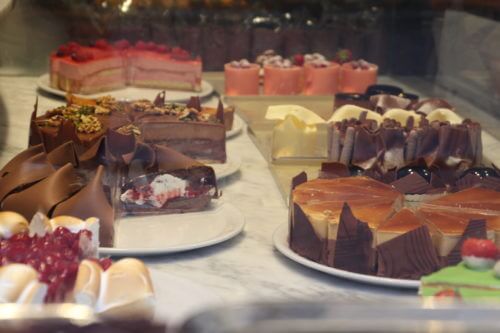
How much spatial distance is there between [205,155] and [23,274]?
1.14 metres

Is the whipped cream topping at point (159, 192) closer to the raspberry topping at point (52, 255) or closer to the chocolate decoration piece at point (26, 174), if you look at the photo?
the chocolate decoration piece at point (26, 174)

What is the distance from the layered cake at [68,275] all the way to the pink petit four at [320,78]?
178 centimetres

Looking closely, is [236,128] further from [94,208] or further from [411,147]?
[94,208]

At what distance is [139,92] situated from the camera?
9.31 feet

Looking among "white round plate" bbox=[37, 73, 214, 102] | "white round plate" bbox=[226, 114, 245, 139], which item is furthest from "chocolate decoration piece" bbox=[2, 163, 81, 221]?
"white round plate" bbox=[37, 73, 214, 102]

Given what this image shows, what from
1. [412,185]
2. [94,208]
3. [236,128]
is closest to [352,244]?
[412,185]

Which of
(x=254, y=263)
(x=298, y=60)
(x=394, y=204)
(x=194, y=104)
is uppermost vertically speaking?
(x=298, y=60)

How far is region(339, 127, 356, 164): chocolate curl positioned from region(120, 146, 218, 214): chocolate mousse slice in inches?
14.3

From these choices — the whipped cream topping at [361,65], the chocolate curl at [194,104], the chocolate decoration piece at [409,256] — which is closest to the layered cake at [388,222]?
the chocolate decoration piece at [409,256]

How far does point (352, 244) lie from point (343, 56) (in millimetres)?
1602

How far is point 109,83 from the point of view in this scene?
286 centimetres

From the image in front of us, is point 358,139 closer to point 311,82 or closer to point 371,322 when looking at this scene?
point 311,82

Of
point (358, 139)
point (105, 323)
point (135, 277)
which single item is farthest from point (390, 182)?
point (105, 323)

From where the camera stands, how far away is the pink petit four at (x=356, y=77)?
2898mm
